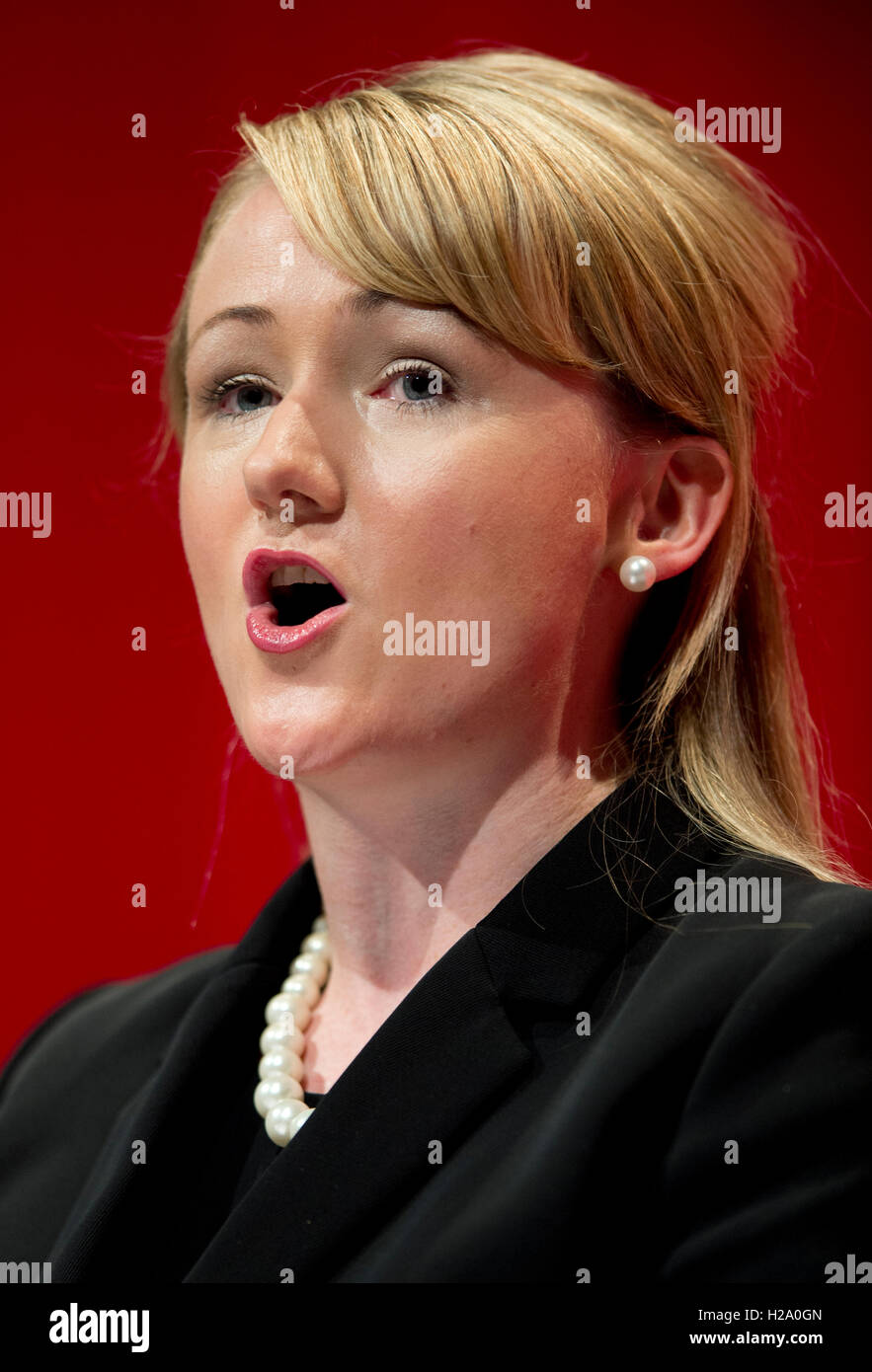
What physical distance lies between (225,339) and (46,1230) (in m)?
0.84

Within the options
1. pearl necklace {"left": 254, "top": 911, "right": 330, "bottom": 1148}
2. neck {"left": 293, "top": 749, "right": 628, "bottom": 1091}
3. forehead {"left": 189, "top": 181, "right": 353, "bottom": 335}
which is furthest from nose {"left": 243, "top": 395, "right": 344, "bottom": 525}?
pearl necklace {"left": 254, "top": 911, "right": 330, "bottom": 1148}

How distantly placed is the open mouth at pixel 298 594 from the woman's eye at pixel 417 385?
0.17 metres

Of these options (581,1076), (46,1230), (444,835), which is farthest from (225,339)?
(46,1230)

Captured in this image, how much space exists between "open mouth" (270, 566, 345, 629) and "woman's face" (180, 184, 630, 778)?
0.05 ft

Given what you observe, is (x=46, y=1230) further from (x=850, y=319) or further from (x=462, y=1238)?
(x=850, y=319)

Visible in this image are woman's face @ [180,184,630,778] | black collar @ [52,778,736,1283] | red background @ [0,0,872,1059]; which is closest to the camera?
black collar @ [52,778,736,1283]

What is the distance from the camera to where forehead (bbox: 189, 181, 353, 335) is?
128 cm

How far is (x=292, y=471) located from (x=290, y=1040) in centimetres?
55

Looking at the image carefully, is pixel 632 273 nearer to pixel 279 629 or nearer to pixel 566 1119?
pixel 279 629

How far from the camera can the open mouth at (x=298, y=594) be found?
1326mm

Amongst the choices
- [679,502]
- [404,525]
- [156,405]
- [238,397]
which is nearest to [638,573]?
[679,502]

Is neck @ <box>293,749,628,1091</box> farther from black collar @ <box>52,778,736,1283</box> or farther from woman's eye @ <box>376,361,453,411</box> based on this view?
woman's eye @ <box>376,361,453,411</box>

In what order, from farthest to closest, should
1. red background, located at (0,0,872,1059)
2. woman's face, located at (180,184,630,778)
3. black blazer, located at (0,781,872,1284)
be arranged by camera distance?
red background, located at (0,0,872,1059), woman's face, located at (180,184,630,778), black blazer, located at (0,781,872,1284)

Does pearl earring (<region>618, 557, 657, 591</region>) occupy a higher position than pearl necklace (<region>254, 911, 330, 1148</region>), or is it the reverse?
pearl earring (<region>618, 557, 657, 591</region>)
